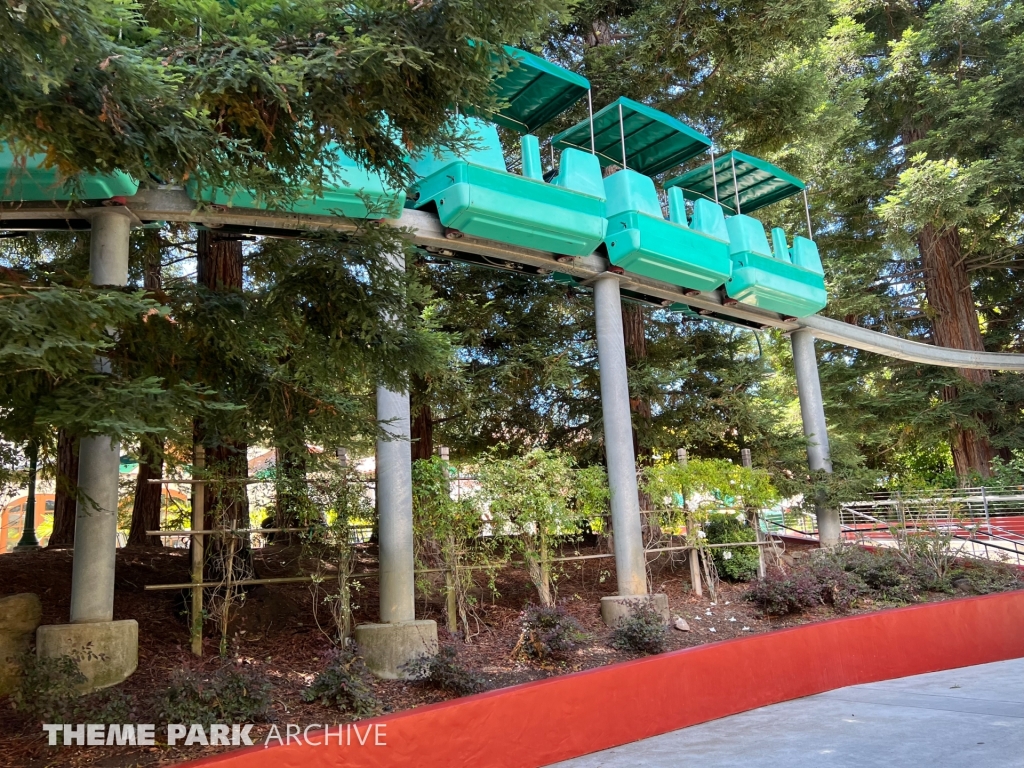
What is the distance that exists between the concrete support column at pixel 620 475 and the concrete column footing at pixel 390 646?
2.67 metres

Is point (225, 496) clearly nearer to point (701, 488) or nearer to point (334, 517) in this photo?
point (334, 517)

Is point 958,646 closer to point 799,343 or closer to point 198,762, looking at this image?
point 799,343

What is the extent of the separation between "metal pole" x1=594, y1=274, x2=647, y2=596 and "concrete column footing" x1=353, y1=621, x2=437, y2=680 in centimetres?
286

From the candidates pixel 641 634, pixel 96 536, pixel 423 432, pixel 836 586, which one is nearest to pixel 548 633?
pixel 641 634

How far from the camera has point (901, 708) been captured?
6500mm

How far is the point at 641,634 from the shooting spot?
7.38m

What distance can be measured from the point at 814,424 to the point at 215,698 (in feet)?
33.7

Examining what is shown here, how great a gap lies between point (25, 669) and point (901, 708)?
7.03 m

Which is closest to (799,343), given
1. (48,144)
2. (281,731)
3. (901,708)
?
(901,708)

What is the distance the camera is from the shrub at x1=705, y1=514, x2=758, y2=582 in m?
10.7

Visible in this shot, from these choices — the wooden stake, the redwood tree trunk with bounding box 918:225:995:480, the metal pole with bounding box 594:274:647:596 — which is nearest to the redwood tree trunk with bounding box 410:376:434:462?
the metal pole with bounding box 594:274:647:596

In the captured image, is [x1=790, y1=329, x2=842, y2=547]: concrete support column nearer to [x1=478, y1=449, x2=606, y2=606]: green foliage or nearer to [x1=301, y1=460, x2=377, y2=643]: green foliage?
[x1=478, y1=449, x2=606, y2=606]: green foliage

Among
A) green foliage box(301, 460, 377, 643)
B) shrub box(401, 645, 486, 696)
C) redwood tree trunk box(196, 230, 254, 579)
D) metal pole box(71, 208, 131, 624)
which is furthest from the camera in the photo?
green foliage box(301, 460, 377, 643)

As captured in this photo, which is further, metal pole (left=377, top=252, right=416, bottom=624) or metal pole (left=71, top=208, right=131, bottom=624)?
metal pole (left=377, top=252, right=416, bottom=624)
